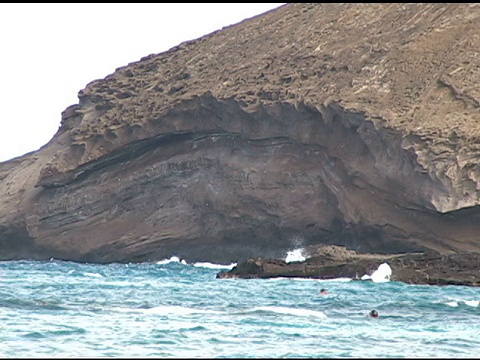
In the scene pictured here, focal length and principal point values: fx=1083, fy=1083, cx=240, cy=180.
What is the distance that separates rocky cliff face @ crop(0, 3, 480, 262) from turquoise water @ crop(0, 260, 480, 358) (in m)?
18.1

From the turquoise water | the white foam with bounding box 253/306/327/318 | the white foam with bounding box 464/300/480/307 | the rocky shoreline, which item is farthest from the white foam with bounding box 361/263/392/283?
the white foam with bounding box 253/306/327/318

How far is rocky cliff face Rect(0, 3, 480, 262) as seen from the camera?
61750mm

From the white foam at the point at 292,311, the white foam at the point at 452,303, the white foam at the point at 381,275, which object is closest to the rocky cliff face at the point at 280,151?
the white foam at the point at 381,275

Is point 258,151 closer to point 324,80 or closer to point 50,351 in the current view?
point 324,80

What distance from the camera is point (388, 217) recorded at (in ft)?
204

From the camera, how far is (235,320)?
27531mm

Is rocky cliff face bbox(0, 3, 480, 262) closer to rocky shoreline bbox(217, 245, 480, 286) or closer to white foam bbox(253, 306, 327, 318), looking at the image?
rocky shoreline bbox(217, 245, 480, 286)

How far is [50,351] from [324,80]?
52.0 meters

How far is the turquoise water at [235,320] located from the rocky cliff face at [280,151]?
1810cm

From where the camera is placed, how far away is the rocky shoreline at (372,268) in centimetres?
4588

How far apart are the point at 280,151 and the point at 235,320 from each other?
141 ft

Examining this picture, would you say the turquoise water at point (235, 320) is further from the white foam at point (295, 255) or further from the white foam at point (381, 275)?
the white foam at point (295, 255)

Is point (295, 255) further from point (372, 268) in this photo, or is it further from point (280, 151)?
point (372, 268)

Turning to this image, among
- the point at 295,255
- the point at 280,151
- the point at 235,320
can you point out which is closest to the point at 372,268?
the point at 295,255
